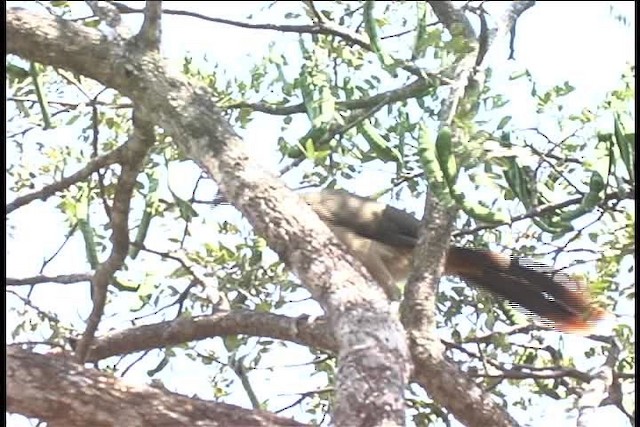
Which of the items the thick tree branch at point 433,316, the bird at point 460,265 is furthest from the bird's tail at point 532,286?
the thick tree branch at point 433,316

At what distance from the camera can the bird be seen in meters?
3.55

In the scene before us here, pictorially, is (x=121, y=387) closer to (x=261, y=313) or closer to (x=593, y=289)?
(x=261, y=313)

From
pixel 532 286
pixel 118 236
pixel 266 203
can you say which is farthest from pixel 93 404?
pixel 532 286

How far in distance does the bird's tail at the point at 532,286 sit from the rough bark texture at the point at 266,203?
1.00 m

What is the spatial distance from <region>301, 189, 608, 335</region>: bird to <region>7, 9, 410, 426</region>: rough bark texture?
916 millimetres

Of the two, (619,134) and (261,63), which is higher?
(261,63)

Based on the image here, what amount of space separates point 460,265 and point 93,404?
72.0 inches

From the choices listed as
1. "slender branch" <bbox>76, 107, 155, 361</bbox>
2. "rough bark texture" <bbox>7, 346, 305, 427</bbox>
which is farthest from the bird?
"rough bark texture" <bbox>7, 346, 305, 427</bbox>

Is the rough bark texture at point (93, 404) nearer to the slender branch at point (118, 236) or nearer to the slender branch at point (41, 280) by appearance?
the slender branch at point (118, 236)

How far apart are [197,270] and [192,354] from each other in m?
0.36

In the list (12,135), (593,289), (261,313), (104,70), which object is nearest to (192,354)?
(261,313)

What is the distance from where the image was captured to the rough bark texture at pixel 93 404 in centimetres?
255

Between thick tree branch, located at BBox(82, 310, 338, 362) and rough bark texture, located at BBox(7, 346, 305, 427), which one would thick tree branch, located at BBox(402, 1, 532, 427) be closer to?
thick tree branch, located at BBox(82, 310, 338, 362)

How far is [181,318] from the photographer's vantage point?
3562 mm
